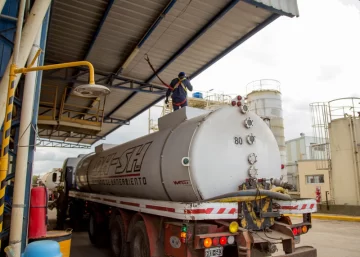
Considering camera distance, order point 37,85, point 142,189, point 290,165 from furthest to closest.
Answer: point 290,165, point 142,189, point 37,85

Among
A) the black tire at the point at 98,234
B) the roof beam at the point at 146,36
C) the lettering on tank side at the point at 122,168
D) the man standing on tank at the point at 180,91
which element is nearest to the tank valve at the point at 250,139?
the lettering on tank side at the point at 122,168

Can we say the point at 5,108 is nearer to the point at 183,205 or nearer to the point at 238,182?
the point at 183,205

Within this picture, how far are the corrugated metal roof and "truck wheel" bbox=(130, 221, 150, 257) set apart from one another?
19.5ft

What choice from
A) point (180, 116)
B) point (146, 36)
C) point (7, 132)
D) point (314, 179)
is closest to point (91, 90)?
point (7, 132)

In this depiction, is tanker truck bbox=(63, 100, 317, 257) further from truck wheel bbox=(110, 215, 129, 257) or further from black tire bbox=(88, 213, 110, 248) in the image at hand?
black tire bbox=(88, 213, 110, 248)

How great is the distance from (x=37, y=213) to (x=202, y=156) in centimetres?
313

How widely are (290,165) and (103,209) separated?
29033 millimetres

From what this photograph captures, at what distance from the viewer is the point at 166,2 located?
8570 millimetres

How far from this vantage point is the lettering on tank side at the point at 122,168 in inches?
259

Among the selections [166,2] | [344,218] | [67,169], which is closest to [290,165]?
[344,218]

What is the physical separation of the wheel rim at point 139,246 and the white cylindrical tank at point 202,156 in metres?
0.81

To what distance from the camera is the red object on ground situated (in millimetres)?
5430

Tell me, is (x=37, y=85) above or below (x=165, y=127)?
above

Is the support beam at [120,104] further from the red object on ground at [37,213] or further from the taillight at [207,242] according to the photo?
the taillight at [207,242]
